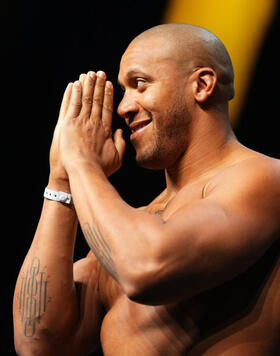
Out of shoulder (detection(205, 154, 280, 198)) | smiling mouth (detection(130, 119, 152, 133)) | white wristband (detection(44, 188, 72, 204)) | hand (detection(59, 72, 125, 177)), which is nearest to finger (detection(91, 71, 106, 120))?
hand (detection(59, 72, 125, 177))

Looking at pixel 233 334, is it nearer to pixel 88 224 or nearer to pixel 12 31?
pixel 88 224

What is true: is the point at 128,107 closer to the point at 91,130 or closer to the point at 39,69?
the point at 91,130

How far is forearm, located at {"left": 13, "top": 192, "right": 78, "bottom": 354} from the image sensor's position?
1497 millimetres

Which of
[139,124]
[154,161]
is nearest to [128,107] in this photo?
[139,124]

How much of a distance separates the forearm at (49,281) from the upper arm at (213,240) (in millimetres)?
435

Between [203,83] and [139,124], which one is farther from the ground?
[203,83]

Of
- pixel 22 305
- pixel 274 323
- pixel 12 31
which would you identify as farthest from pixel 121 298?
pixel 12 31

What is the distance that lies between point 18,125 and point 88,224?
4.00 ft

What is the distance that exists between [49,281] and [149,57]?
2.22 ft

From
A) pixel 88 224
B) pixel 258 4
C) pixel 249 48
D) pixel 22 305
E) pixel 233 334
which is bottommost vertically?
pixel 22 305

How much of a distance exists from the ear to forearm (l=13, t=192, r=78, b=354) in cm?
47

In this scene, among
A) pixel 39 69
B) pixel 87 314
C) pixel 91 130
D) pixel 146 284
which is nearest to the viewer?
pixel 146 284

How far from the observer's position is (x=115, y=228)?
1145 millimetres

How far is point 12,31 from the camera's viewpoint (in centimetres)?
226
